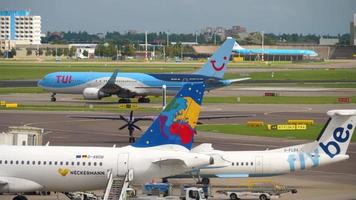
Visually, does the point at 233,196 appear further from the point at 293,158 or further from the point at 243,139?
the point at 243,139

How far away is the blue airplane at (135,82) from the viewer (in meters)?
145

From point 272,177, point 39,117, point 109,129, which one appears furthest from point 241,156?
point 39,117

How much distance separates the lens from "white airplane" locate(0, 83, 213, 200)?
176ft

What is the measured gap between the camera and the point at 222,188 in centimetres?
6316

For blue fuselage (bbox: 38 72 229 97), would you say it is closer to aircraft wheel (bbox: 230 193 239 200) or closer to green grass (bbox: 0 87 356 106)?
green grass (bbox: 0 87 356 106)

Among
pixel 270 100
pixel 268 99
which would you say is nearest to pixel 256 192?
pixel 270 100

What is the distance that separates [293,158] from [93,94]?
8565 centimetres

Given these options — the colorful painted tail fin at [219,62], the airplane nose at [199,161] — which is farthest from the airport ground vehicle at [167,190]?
the colorful painted tail fin at [219,62]

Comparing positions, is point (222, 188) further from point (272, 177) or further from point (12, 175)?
point (12, 175)

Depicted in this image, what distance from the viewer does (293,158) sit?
6219 centimetres

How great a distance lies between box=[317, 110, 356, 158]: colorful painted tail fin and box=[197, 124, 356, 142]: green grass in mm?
33069

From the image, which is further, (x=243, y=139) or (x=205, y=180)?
(x=243, y=139)

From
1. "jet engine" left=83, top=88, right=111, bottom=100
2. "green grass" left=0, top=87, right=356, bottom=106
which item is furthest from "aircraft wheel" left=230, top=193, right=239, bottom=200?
"jet engine" left=83, top=88, right=111, bottom=100

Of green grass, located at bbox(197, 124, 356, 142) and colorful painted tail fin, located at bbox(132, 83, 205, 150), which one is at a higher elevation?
colorful painted tail fin, located at bbox(132, 83, 205, 150)
